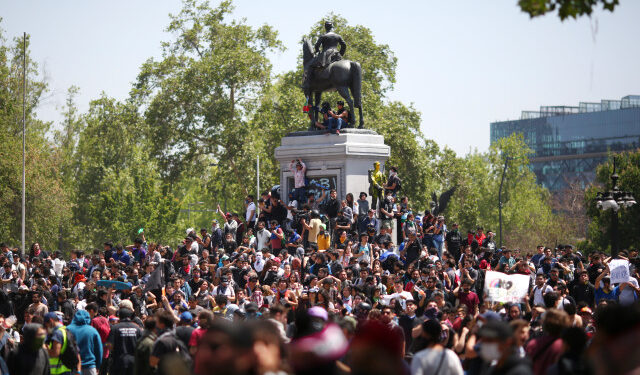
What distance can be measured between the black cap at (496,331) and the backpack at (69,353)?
6.00 metres

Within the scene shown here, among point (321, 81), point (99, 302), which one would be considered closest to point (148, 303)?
point (99, 302)

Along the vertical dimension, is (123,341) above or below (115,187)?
below

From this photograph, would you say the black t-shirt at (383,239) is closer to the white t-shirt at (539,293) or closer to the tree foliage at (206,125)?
the white t-shirt at (539,293)

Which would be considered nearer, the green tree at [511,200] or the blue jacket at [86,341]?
the blue jacket at [86,341]

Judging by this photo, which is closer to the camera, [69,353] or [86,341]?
[69,353]

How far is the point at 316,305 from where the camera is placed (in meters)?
13.8

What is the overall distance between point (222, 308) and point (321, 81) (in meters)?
12.5

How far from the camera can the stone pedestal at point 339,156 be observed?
1045 inches

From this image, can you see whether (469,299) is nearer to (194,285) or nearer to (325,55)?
(194,285)

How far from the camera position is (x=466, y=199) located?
7125cm

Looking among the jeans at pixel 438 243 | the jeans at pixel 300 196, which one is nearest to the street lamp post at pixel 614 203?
the jeans at pixel 438 243

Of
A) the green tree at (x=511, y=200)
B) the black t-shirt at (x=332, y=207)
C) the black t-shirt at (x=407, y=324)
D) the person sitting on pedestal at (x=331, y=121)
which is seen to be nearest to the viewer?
the black t-shirt at (x=407, y=324)

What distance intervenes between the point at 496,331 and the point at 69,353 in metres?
6.19

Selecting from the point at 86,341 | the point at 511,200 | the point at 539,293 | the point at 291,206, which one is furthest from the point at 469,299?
the point at 511,200
